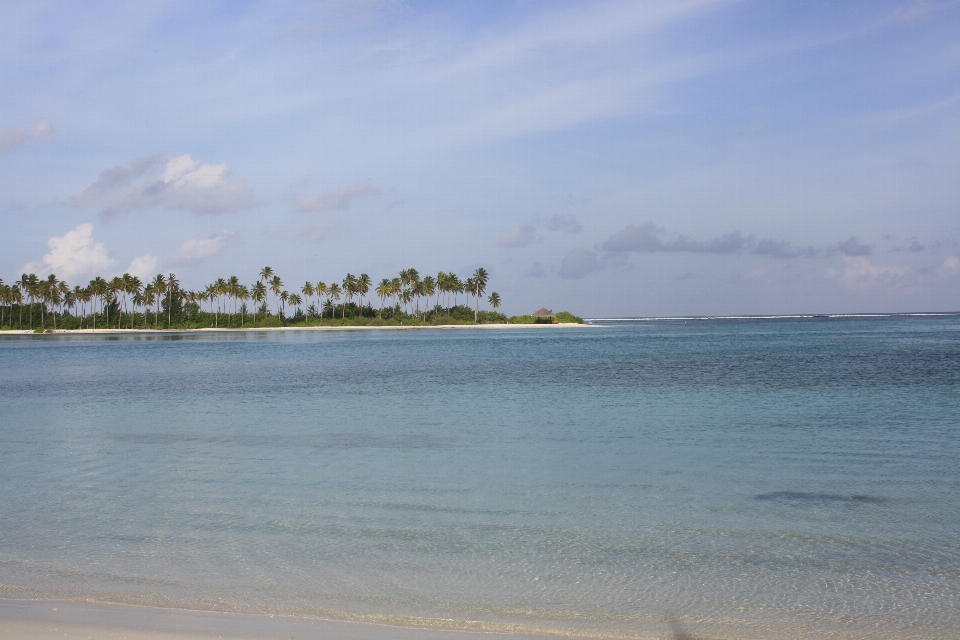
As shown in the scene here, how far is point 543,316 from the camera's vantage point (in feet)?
544

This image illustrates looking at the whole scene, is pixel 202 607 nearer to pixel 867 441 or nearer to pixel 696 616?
pixel 696 616

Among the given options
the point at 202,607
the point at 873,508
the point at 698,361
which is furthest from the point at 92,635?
the point at 698,361

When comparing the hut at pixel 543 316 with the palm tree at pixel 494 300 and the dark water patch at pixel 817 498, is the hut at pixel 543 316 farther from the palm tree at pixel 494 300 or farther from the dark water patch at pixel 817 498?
the dark water patch at pixel 817 498

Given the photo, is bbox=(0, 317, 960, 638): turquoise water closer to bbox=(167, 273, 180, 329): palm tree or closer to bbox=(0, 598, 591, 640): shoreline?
bbox=(0, 598, 591, 640): shoreline

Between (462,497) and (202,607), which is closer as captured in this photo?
(202,607)

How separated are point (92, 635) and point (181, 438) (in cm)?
1279

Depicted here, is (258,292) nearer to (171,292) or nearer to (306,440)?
(171,292)

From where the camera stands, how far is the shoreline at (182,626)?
636 centimetres

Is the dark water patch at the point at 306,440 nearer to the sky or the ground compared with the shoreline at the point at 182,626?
nearer to the ground

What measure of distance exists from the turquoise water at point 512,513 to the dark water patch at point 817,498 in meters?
0.09

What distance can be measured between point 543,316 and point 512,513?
6137 inches

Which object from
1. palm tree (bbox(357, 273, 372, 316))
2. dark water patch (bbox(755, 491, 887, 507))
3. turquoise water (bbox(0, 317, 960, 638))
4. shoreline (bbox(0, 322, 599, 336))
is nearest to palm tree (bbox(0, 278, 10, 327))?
shoreline (bbox(0, 322, 599, 336))

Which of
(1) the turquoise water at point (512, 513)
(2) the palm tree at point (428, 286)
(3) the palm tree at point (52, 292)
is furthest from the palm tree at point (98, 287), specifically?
(1) the turquoise water at point (512, 513)

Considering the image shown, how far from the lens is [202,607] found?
709 cm
